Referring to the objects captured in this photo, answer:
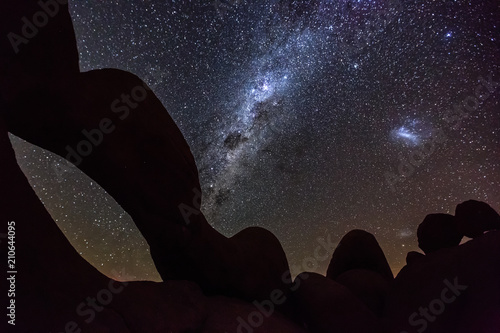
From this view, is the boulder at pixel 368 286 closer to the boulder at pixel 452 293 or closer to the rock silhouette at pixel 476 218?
the boulder at pixel 452 293

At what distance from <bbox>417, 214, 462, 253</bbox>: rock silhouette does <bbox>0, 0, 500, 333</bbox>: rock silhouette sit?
4cm

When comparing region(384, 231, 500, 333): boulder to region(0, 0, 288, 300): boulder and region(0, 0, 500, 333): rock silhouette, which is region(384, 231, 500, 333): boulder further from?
region(0, 0, 288, 300): boulder

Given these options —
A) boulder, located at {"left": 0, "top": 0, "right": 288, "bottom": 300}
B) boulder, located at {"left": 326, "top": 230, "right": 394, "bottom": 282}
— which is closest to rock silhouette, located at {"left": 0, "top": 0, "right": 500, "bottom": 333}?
boulder, located at {"left": 0, "top": 0, "right": 288, "bottom": 300}

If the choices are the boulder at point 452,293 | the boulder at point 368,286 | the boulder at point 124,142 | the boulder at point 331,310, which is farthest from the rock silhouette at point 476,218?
the boulder at point 124,142

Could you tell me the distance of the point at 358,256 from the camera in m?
7.37

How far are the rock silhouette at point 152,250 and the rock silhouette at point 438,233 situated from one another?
0.13 feet

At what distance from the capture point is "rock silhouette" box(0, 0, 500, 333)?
3230 mm

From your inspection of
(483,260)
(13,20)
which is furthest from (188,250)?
(483,260)

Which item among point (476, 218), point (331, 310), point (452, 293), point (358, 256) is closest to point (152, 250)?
point (331, 310)

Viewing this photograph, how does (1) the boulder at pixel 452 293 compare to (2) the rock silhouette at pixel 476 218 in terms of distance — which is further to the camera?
(2) the rock silhouette at pixel 476 218

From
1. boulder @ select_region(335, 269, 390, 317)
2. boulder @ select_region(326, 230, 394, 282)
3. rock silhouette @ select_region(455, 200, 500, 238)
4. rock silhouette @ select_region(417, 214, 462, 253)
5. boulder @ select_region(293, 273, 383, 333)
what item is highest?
rock silhouette @ select_region(455, 200, 500, 238)

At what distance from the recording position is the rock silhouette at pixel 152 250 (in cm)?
323

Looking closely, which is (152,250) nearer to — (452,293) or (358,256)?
(452,293)

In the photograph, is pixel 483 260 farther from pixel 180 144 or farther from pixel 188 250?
pixel 180 144
